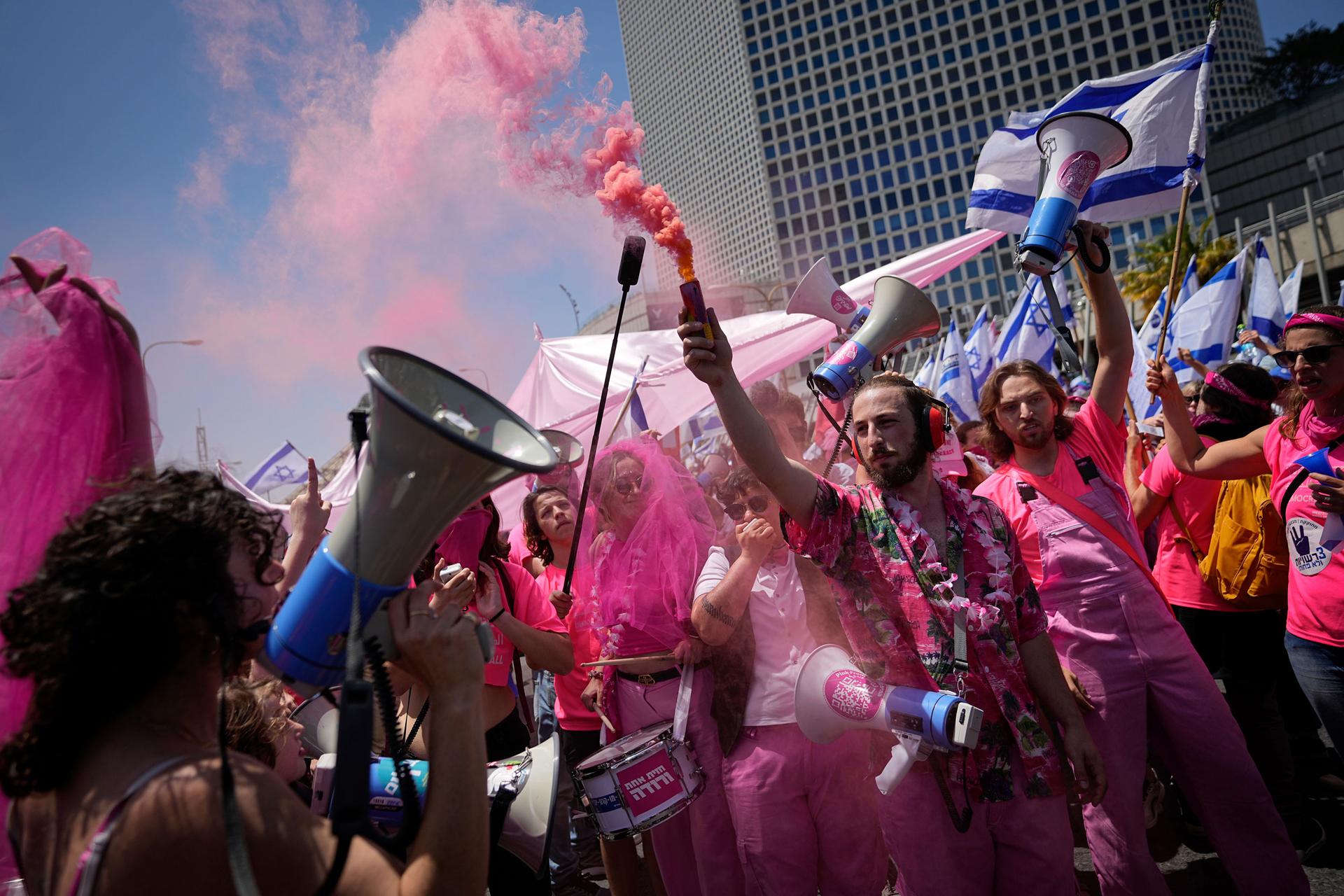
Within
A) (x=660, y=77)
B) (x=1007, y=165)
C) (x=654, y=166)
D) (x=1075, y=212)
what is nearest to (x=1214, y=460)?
(x=1075, y=212)

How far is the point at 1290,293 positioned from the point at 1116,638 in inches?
431

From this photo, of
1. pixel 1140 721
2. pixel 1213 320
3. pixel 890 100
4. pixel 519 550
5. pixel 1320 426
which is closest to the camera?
pixel 1140 721

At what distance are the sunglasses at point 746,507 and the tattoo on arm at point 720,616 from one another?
429 millimetres

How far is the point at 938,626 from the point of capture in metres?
2.39

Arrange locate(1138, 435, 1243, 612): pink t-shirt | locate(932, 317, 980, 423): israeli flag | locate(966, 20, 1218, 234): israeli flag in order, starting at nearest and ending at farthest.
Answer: locate(1138, 435, 1243, 612): pink t-shirt → locate(966, 20, 1218, 234): israeli flag → locate(932, 317, 980, 423): israeli flag

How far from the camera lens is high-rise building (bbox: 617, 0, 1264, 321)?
92.8 metres

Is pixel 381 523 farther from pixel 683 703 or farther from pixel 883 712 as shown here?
pixel 683 703

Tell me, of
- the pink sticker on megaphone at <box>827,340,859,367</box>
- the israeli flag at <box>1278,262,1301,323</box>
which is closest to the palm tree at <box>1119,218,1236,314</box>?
the israeli flag at <box>1278,262,1301,323</box>

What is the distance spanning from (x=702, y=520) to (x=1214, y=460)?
2.19m

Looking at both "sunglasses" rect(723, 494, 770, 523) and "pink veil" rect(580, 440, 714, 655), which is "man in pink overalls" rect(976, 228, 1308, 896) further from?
"pink veil" rect(580, 440, 714, 655)

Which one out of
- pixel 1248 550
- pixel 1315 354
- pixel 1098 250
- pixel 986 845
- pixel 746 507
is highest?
pixel 1098 250

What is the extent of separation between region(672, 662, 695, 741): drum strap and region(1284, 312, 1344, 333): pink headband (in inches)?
101

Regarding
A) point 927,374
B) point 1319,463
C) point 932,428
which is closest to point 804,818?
point 932,428

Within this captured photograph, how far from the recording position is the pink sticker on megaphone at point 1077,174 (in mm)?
3102
